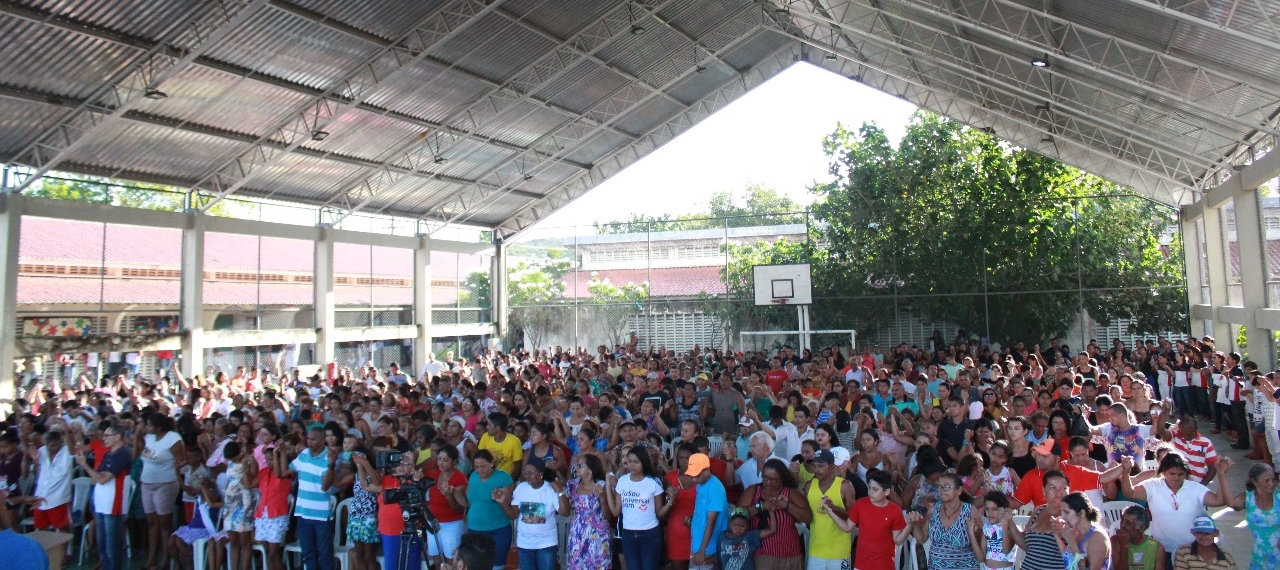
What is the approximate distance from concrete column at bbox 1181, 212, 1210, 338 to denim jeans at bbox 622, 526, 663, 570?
17307 millimetres

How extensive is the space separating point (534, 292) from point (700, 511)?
64.4 ft

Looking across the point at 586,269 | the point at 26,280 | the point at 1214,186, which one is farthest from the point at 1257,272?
the point at 26,280

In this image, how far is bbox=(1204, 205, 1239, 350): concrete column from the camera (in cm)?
1712

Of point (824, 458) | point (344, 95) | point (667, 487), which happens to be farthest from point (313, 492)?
point (344, 95)

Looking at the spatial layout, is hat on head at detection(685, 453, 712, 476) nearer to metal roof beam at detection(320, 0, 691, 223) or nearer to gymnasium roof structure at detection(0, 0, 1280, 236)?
gymnasium roof structure at detection(0, 0, 1280, 236)

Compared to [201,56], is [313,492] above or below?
below

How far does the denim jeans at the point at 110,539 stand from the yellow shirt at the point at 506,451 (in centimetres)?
325

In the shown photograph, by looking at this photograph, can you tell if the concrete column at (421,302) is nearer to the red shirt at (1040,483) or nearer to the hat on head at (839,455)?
the hat on head at (839,455)

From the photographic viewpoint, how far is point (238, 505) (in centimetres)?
678

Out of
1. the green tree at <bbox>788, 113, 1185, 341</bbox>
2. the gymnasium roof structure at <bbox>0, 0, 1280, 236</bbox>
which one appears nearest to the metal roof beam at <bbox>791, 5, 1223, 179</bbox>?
the gymnasium roof structure at <bbox>0, 0, 1280, 236</bbox>

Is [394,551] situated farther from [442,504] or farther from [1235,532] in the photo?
[1235,532]

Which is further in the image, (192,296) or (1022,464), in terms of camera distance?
(192,296)

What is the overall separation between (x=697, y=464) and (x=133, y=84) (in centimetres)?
1129

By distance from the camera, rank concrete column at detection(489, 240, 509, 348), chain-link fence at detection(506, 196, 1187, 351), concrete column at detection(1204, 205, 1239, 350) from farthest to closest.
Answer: concrete column at detection(489, 240, 509, 348)
chain-link fence at detection(506, 196, 1187, 351)
concrete column at detection(1204, 205, 1239, 350)
